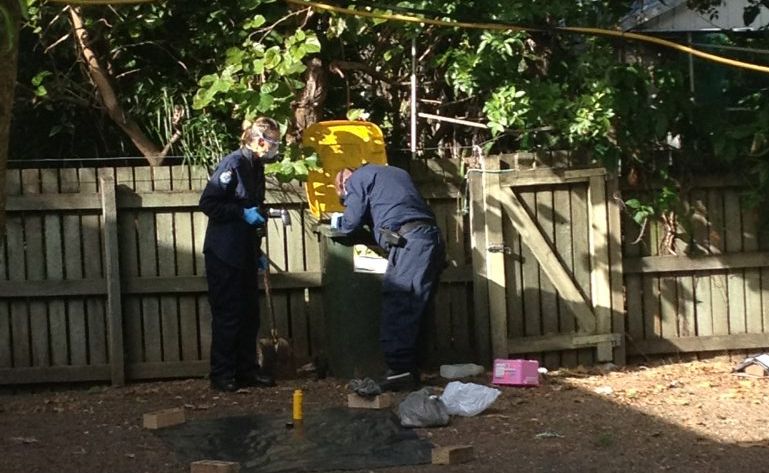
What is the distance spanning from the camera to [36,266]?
399 inches

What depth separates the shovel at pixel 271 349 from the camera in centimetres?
1006

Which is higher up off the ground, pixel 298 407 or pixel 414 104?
pixel 414 104

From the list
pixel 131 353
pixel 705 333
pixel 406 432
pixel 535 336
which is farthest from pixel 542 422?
pixel 131 353

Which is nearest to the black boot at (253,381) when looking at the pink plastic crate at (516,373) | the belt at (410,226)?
the belt at (410,226)

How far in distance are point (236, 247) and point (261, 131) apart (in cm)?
81

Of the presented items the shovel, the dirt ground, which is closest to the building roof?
the dirt ground

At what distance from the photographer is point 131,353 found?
1027 centimetres

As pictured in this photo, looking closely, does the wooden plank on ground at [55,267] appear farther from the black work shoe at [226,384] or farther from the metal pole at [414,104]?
the metal pole at [414,104]

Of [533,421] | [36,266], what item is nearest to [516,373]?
[533,421]

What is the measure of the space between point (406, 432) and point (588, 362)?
2.67 metres

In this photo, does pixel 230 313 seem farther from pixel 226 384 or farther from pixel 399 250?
pixel 399 250

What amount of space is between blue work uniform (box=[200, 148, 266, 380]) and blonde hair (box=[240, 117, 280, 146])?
0.09 meters

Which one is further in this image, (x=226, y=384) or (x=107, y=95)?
(x=107, y=95)

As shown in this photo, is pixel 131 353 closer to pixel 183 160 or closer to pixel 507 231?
pixel 183 160
